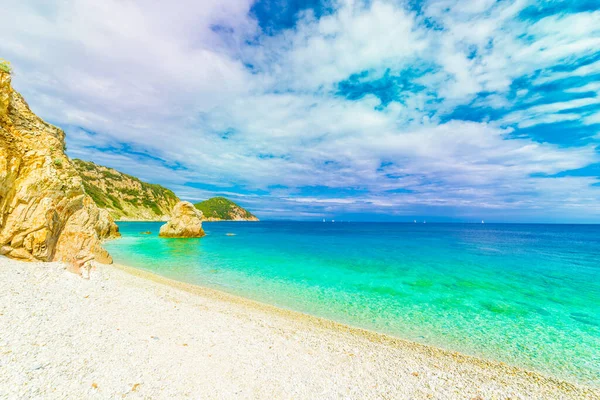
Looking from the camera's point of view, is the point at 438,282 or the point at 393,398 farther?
the point at 438,282

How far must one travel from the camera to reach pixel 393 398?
656 cm

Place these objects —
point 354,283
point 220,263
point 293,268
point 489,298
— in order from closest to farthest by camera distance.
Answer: point 489,298 → point 354,283 → point 293,268 → point 220,263

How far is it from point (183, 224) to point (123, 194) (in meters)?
134

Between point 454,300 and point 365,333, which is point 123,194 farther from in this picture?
point 454,300

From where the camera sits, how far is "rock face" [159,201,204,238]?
67688 millimetres

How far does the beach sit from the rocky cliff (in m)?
167

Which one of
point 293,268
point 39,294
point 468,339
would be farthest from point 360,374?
point 293,268

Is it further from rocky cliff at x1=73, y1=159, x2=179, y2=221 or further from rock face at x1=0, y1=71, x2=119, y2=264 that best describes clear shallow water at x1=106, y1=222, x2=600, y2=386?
rocky cliff at x1=73, y1=159, x2=179, y2=221

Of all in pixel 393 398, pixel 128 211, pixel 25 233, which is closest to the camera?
pixel 393 398

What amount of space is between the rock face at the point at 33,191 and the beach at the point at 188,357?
1.85 m

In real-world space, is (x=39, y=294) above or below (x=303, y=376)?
above

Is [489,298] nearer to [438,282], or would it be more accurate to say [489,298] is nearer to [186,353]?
[438,282]

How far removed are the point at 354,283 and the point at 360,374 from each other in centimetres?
1468

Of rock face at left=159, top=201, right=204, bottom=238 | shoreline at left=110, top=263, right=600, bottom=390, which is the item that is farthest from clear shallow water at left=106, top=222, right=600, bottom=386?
rock face at left=159, top=201, right=204, bottom=238
